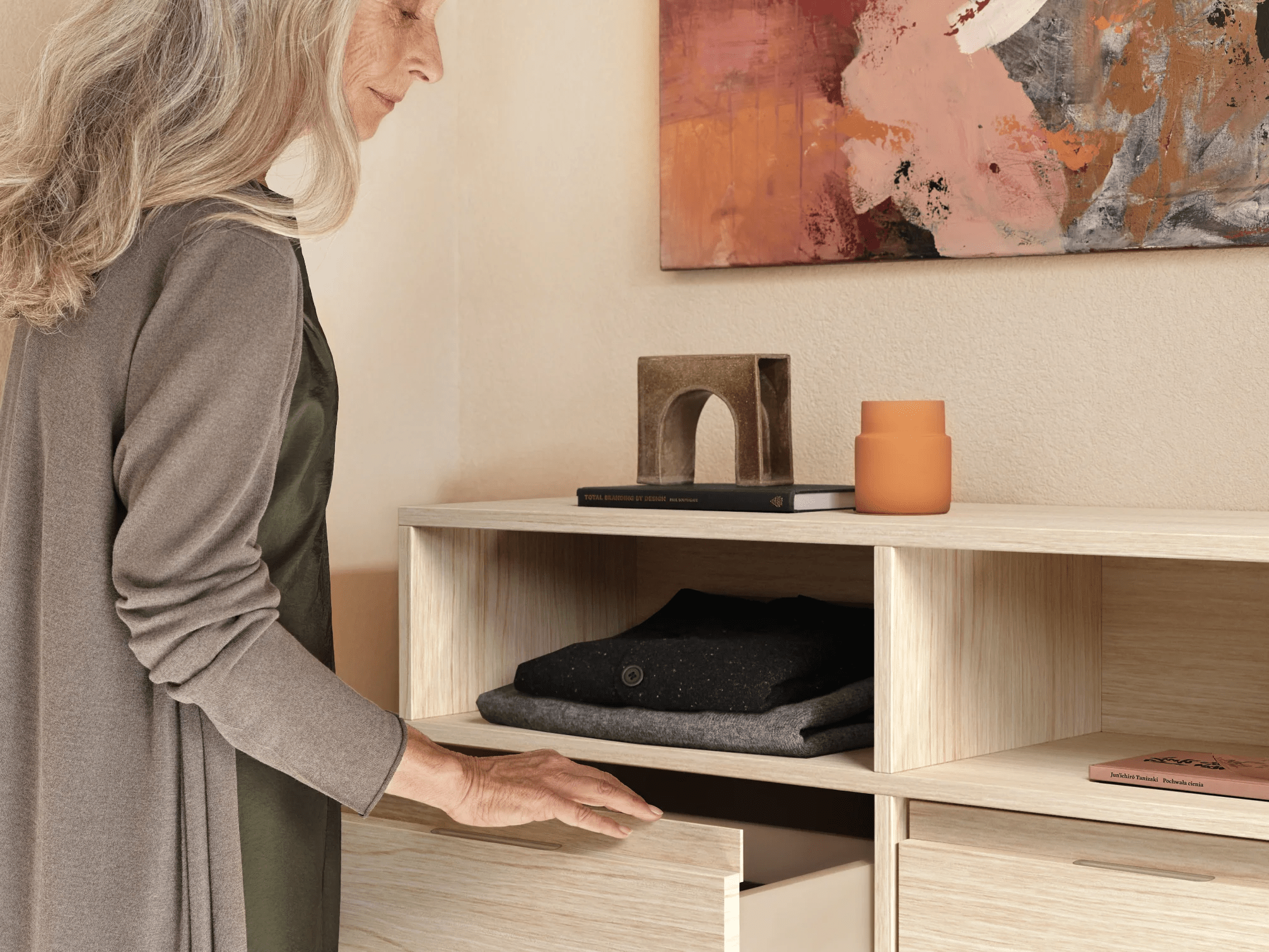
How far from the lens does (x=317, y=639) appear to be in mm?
1064

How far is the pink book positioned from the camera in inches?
41.1

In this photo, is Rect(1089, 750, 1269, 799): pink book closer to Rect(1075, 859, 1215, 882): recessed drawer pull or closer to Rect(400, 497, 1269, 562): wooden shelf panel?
Rect(1075, 859, 1215, 882): recessed drawer pull

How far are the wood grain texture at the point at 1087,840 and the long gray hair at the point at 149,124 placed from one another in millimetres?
695

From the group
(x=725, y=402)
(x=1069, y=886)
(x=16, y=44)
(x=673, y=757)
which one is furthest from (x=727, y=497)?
(x=16, y=44)

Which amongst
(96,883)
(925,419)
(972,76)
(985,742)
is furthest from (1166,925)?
(972,76)

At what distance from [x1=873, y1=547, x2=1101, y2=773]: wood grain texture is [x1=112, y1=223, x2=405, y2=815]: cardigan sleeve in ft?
1.55

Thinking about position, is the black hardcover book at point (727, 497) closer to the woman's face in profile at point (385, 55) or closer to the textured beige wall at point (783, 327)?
the textured beige wall at point (783, 327)

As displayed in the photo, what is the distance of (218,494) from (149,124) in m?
0.26

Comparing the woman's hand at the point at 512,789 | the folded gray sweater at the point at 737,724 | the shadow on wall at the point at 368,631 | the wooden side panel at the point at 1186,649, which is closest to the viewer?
the woman's hand at the point at 512,789

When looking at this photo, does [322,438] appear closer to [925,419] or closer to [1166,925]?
[925,419]

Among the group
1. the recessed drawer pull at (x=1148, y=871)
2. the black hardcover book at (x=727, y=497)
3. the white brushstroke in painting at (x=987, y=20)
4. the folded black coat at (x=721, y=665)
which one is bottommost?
the recessed drawer pull at (x=1148, y=871)

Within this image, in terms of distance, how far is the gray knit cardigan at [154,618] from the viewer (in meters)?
0.87

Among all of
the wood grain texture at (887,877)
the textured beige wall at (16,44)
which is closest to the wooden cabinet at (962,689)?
the wood grain texture at (887,877)

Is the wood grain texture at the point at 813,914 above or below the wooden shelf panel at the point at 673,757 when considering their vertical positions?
below
